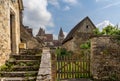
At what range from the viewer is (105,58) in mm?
13680

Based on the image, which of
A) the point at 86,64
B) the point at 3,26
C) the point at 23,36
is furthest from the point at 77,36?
the point at 3,26

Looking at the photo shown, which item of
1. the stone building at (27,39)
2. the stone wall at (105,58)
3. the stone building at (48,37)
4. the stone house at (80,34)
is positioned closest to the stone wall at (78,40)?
the stone house at (80,34)

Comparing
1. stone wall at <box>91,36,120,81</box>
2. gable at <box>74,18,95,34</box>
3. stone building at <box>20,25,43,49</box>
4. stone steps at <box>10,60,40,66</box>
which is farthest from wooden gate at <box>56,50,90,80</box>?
gable at <box>74,18,95,34</box>

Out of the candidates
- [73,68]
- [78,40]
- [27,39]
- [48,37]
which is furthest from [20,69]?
[48,37]

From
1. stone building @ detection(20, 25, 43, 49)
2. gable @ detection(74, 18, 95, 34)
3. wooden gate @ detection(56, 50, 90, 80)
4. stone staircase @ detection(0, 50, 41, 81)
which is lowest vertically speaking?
wooden gate @ detection(56, 50, 90, 80)

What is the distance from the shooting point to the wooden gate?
14680mm

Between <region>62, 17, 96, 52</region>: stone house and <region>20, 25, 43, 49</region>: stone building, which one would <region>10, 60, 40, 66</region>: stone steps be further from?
<region>62, 17, 96, 52</region>: stone house

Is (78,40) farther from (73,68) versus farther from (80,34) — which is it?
(73,68)

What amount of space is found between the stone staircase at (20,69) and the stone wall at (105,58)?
547 centimetres

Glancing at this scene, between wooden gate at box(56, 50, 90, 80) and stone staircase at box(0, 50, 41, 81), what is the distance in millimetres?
5631

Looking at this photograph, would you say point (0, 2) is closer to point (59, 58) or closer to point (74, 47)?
point (59, 58)

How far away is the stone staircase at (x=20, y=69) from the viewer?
6845 mm

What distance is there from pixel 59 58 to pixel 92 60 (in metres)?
2.30

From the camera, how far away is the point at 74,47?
31781 mm
